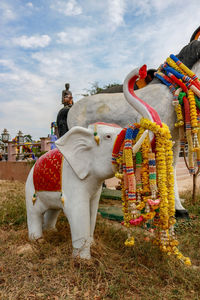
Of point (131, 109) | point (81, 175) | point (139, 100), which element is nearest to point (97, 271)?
point (81, 175)

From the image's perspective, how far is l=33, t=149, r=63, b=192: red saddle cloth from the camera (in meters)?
2.19

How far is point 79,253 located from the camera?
1.99 meters

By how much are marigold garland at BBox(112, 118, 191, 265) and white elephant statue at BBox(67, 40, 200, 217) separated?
1.27 meters

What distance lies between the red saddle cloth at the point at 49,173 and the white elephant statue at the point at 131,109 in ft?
3.70

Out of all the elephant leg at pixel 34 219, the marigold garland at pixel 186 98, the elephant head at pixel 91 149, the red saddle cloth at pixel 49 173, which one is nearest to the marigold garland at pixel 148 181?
the elephant head at pixel 91 149

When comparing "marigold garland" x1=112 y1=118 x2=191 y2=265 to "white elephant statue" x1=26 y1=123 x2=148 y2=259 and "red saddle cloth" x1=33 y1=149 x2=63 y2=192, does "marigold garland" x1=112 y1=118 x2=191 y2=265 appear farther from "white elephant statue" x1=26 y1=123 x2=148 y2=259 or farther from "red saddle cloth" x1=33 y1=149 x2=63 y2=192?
"red saddle cloth" x1=33 y1=149 x2=63 y2=192

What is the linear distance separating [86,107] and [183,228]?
75.3 inches

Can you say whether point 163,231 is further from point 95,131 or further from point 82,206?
point 95,131

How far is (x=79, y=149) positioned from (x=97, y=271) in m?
0.89

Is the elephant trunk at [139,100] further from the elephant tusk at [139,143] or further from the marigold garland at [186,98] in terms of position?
the marigold garland at [186,98]

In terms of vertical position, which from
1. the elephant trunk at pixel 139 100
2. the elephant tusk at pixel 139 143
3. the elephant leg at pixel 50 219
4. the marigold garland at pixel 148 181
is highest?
the elephant trunk at pixel 139 100

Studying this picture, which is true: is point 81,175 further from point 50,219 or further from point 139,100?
point 50,219

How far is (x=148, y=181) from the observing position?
1.74 metres

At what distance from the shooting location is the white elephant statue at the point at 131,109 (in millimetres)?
2986
